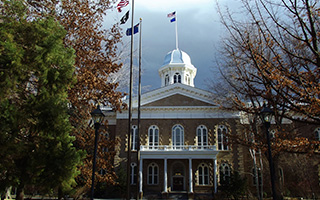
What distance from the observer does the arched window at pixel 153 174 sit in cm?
3095

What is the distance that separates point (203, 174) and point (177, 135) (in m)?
5.09

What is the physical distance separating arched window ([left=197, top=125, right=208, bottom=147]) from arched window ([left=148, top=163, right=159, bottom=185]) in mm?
5583

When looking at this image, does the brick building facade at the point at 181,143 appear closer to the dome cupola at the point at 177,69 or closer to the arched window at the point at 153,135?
the arched window at the point at 153,135

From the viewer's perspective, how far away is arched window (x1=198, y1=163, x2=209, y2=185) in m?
30.5

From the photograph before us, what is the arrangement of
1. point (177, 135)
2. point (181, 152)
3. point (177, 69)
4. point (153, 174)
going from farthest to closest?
point (177, 69), point (177, 135), point (153, 174), point (181, 152)

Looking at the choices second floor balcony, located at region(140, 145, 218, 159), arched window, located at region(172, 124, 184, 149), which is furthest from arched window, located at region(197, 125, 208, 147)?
arched window, located at region(172, 124, 184, 149)

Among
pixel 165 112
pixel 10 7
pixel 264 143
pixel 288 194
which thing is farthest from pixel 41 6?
pixel 288 194

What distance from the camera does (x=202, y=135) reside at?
32.2m

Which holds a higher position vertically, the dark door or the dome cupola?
the dome cupola

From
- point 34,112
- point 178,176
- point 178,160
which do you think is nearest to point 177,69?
point 178,160

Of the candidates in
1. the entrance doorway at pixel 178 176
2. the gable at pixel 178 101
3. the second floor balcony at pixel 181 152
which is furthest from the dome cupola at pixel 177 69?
the second floor balcony at pixel 181 152

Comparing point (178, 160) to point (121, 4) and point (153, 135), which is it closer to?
point (153, 135)

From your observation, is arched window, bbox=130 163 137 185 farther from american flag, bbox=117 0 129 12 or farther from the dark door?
american flag, bbox=117 0 129 12

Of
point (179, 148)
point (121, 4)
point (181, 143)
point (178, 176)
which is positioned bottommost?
point (178, 176)
